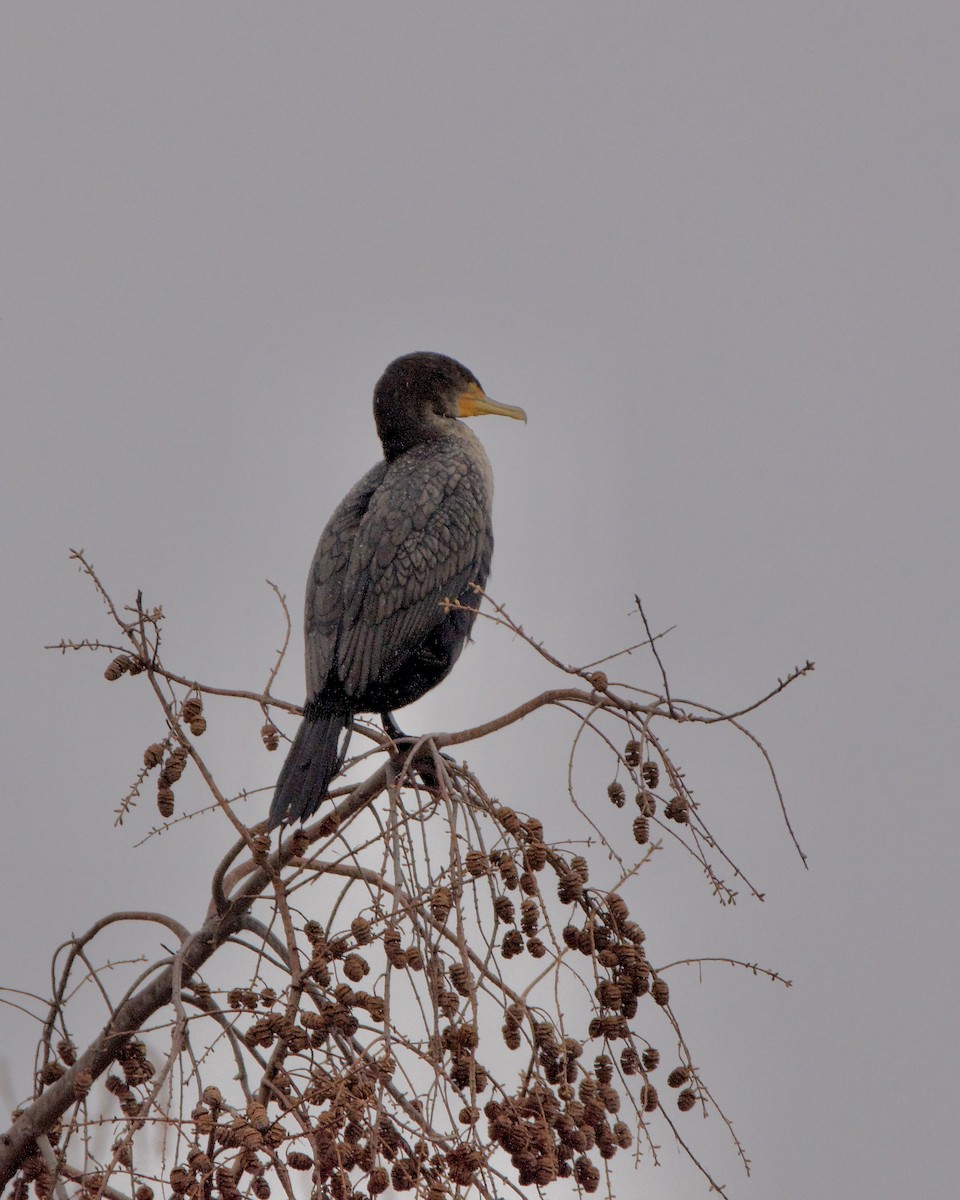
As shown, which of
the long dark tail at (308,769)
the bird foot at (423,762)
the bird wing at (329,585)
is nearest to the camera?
the bird foot at (423,762)

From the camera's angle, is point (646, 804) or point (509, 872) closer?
point (509, 872)

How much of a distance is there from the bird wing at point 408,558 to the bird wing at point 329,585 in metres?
0.03

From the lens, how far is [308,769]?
388 centimetres

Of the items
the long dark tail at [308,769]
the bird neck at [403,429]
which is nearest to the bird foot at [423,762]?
the long dark tail at [308,769]

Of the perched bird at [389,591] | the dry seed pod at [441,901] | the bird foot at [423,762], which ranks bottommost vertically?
the dry seed pod at [441,901]

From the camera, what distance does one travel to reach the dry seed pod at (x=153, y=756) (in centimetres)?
287

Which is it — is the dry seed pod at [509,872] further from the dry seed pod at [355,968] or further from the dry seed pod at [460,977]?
the dry seed pod at [355,968]

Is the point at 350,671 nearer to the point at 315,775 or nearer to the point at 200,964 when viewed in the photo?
the point at 315,775

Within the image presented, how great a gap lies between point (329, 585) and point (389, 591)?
0.69ft

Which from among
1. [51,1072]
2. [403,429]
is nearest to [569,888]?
[51,1072]

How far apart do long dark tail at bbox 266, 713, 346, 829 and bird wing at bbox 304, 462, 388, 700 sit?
152 mm

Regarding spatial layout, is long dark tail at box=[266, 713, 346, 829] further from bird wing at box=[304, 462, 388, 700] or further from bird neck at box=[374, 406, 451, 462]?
bird neck at box=[374, 406, 451, 462]

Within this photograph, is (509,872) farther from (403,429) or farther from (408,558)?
(403,429)

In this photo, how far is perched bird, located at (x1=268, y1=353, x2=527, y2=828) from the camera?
416 centimetres
